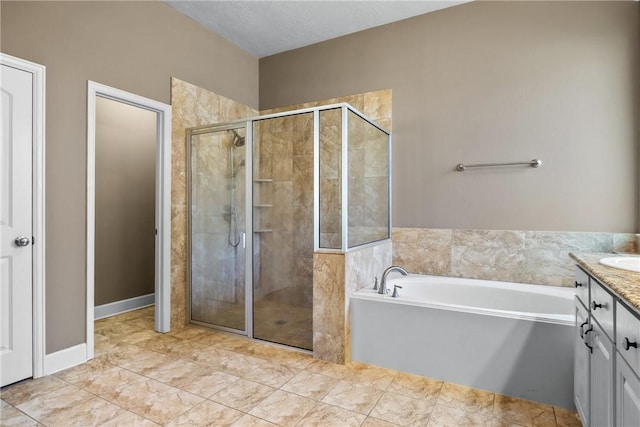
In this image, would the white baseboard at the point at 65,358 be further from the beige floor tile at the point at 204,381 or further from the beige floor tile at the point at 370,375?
the beige floor tile at the point at 370,375

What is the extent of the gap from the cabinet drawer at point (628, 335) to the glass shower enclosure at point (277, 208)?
5.49 ft

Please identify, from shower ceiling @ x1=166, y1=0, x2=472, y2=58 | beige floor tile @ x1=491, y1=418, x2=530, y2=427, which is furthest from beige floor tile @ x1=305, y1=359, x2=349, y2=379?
shower ceiling @ x1=166, y1=0, x2=472, y2=58

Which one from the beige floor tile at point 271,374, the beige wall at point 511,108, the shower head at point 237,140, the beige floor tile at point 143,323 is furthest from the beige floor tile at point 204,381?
the beige wall at point 511,108

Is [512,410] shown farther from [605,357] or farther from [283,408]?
[283,408]

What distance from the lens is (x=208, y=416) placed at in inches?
73.4

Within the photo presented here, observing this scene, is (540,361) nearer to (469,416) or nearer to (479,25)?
(469,416)

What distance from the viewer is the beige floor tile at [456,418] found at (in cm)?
181

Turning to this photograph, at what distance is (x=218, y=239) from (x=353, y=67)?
224 cm

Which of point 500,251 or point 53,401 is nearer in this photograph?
point 53,401

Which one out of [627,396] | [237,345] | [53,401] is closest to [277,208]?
[237,345]

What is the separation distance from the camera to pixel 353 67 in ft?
12.1

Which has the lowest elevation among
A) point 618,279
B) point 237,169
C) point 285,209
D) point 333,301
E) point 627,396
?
point 333,301

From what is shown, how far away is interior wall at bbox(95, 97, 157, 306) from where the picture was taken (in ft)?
12.1

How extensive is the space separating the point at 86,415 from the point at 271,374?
1042 mm
